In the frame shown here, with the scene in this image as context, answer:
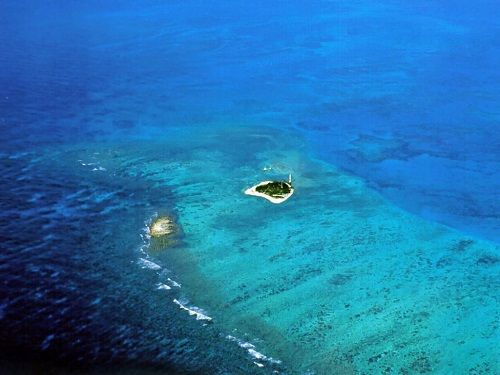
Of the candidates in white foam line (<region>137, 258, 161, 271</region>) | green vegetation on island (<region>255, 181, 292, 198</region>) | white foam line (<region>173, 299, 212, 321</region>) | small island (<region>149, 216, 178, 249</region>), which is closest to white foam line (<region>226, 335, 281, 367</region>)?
white foam line (<region>173, 299, 212, 321</region>)

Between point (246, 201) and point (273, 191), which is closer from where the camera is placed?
point (246, 201)

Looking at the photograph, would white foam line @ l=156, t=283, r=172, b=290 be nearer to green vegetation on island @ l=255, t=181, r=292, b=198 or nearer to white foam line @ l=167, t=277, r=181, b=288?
white foam line @ l=167, t=277, r=181, b=288

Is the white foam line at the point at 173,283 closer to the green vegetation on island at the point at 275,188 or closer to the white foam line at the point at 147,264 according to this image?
the white foam line at the point at 147,264

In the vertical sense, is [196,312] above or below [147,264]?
below

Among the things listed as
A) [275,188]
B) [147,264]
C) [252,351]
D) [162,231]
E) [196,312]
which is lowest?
[252,351]

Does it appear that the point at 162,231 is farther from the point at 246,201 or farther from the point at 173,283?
the point at 246,201

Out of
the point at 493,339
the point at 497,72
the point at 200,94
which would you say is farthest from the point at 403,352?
the point at 497,72

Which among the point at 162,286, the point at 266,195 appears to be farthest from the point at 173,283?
the point at 266,195
